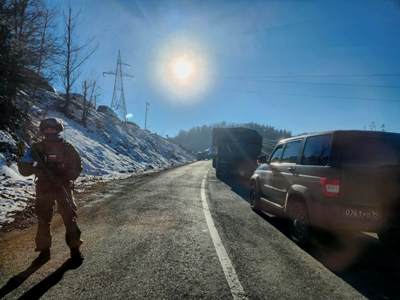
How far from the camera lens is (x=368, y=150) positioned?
19.5ft

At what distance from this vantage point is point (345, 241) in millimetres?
6984

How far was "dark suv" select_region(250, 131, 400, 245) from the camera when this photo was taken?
18.1 ft

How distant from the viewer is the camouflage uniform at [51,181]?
16.4 feet

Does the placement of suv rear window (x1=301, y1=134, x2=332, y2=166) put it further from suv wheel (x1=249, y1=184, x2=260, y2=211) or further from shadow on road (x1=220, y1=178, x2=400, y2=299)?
suv wheel (x1=249, y1=184, x2=260, y2=211)

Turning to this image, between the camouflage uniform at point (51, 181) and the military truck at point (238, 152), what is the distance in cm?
1903

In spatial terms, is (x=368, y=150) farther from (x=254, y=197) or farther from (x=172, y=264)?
(x=254, y=197)

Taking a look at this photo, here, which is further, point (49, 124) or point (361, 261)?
point (361, 261)

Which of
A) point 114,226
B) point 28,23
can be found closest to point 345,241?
point 114,226

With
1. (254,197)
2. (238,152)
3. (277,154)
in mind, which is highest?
(238,152)

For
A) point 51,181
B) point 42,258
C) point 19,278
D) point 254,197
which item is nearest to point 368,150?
point 254,197

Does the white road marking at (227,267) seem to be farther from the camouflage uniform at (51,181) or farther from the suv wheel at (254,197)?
the suv wheel at (254,197)

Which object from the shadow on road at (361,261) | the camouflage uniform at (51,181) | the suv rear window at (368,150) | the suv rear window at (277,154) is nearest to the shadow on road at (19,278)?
the camouflage uniform at (51,181)

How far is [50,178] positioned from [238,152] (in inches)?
770

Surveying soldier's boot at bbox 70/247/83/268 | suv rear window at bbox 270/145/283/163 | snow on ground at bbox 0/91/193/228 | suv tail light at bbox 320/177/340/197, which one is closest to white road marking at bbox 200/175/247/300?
suv tail light at bbox 320/177/340/197
